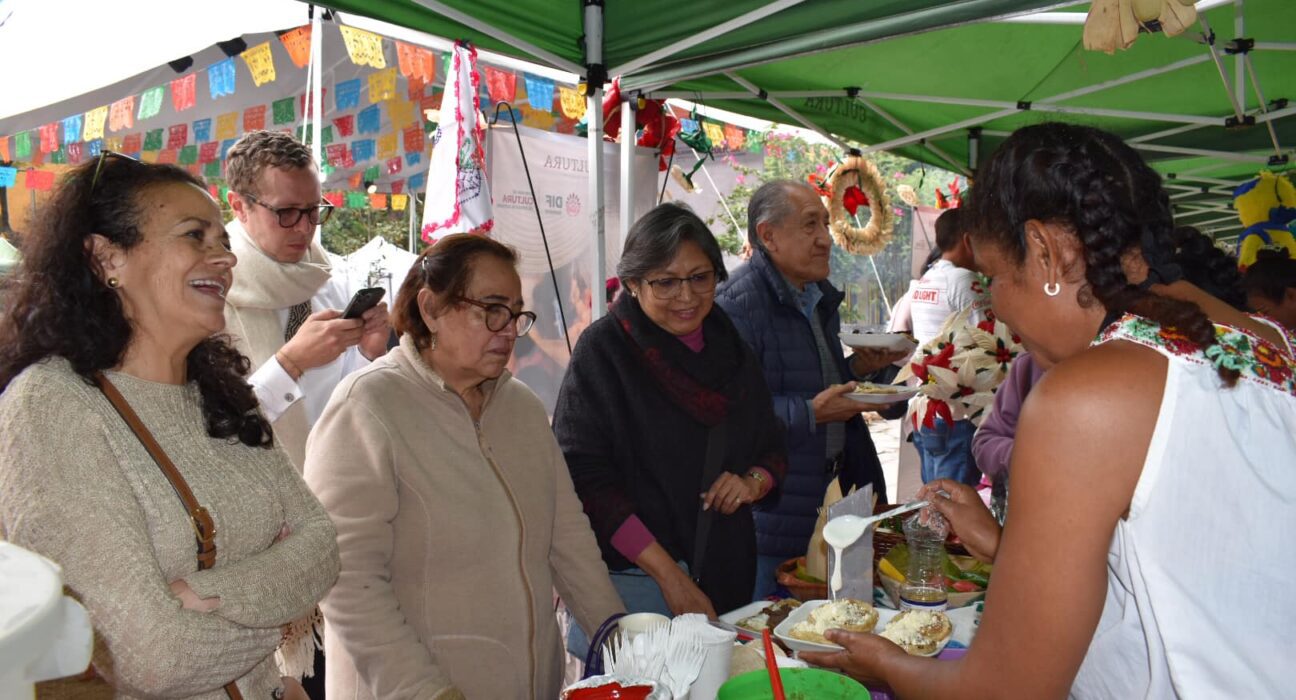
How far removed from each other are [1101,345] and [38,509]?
1.54 m

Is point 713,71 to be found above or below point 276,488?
above

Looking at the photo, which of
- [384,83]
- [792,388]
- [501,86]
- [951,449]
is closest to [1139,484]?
[792,388]

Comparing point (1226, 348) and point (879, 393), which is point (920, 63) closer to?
point (879, 393)

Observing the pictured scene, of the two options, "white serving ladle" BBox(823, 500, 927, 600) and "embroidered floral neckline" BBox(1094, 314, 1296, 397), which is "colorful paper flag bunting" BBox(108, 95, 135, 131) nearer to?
"white serving ladle" BBox(823, 500, 927, 600)

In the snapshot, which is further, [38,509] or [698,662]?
[698,662]

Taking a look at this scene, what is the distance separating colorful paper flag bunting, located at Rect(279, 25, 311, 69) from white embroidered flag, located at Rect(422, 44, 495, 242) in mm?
1895

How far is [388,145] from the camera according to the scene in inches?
323

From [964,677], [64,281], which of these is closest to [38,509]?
[64,281]

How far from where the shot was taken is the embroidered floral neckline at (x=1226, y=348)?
44.8 inches

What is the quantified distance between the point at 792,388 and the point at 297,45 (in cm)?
362

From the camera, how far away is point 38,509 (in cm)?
133

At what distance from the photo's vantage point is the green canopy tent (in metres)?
3.34

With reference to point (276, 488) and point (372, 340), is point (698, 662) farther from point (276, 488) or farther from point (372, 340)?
point (372, 340)

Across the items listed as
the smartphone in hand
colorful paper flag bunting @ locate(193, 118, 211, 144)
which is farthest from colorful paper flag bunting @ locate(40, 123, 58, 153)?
the smartphone in hand
